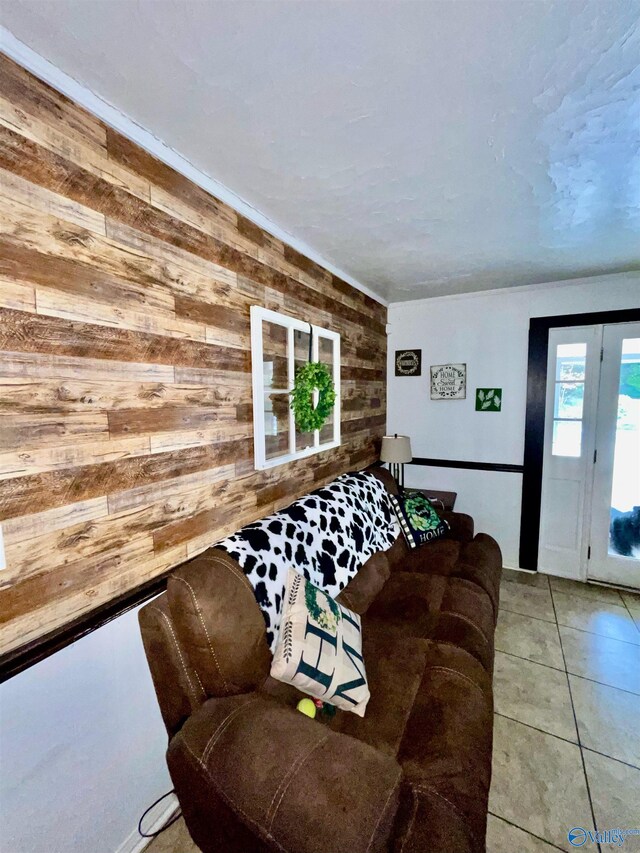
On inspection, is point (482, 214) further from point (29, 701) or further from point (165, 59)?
point (29, 701)

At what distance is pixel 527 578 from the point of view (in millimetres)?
3182

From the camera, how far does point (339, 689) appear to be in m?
1.27

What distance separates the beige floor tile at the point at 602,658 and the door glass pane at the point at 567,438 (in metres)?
1.38

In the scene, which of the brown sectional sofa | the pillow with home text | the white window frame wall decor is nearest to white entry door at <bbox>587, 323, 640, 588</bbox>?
the pillow with home text

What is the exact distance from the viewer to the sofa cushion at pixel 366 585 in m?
1.87

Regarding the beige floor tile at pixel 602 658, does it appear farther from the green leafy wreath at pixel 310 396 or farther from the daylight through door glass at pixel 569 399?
the green leafy wreath at pixel 310 396

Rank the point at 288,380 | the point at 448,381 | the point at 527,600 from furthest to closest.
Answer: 1. the point at 448,381
2. the point at 527,600
3. the point at 288,380

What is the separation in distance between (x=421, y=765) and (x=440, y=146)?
2.07m

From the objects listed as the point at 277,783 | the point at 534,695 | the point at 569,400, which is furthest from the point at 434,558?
the point at 569,400

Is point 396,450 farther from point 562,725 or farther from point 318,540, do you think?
point 562,725

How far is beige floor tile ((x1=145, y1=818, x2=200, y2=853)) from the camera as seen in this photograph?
1320 mm

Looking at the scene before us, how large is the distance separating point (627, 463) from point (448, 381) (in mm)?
1539

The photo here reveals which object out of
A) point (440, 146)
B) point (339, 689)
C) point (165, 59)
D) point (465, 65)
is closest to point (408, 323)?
point (440, 146)

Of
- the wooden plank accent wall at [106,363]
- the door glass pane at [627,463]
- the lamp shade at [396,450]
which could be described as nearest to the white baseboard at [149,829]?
the wooden plank accent wall at [106,363]
